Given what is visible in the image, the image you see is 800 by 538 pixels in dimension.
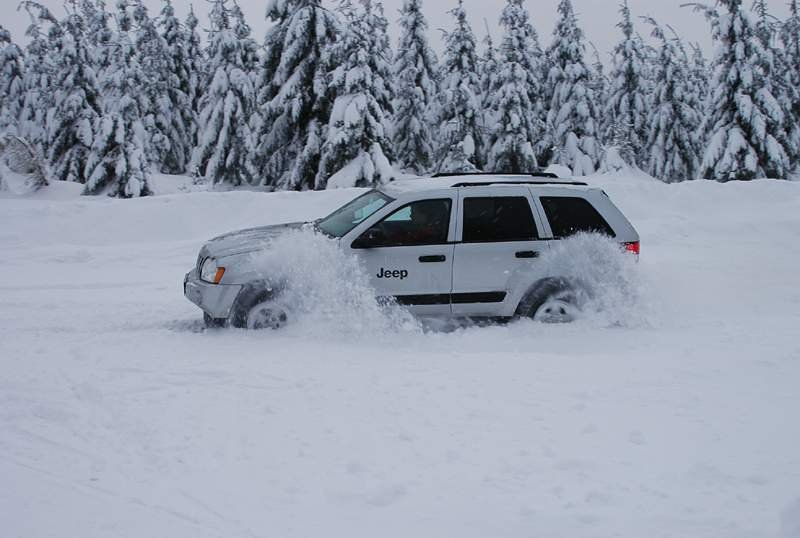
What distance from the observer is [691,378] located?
547 cm

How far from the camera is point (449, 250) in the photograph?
7.03 meters

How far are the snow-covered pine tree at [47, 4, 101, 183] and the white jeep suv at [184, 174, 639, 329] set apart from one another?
83.4 ft

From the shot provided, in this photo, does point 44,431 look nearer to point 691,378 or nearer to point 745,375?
point 691,378

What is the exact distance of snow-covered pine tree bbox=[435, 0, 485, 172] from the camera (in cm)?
2914

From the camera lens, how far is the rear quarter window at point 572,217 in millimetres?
7352

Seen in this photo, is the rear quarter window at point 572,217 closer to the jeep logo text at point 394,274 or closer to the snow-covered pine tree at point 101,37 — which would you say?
the jeep logo text at point 394,274

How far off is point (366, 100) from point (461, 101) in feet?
29.4

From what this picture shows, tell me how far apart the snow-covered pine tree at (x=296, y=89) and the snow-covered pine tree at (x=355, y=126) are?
0.79 metres

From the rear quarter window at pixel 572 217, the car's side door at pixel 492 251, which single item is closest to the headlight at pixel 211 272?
the car's side door at pixel 492 251

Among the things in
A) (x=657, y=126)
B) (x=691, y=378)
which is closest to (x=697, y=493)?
(x=691, y=378)

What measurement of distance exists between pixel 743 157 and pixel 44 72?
38.2 meters

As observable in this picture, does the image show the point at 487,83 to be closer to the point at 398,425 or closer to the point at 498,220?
the point at 498,220

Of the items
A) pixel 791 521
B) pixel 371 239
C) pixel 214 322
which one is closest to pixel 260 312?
pixel 214 322

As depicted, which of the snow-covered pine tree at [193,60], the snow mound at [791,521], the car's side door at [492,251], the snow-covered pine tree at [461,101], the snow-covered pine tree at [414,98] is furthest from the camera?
the snow-covered pine tree at [193,60]
